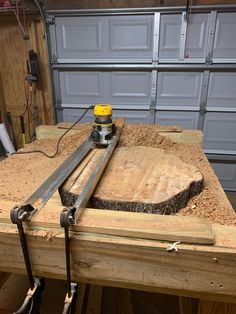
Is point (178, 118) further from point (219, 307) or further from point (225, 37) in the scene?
point (219, 307)

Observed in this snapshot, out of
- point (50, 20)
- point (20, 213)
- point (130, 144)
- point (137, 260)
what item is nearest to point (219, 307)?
point (137, 260)

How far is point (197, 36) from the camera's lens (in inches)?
94.6

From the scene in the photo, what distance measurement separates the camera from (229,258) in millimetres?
438

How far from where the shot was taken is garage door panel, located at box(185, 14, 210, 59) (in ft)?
7.65

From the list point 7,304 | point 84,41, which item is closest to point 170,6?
point 84,41

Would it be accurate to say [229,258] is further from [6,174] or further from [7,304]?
[7,304]

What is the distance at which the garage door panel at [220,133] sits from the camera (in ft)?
8.64

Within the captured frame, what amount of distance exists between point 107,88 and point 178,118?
2.95 ft

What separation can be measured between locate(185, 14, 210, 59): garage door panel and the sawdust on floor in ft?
5.16

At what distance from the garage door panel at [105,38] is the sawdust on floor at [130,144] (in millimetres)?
1567

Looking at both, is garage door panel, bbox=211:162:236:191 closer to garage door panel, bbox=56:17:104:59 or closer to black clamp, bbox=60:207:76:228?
garage door panel, bbox=56:17:104:59

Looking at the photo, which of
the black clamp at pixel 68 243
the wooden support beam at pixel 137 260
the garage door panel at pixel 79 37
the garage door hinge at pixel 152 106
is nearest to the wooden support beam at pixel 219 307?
the wooden support beam at pixel 137 260

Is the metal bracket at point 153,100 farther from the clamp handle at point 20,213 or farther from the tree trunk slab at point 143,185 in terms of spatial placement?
the clamp handle at point 20,213

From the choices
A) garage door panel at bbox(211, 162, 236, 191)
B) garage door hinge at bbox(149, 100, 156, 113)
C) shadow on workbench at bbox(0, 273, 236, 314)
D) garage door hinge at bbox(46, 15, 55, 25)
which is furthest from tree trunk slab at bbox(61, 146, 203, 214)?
garage door hinge at bbox(46, 15, 55, 25)
